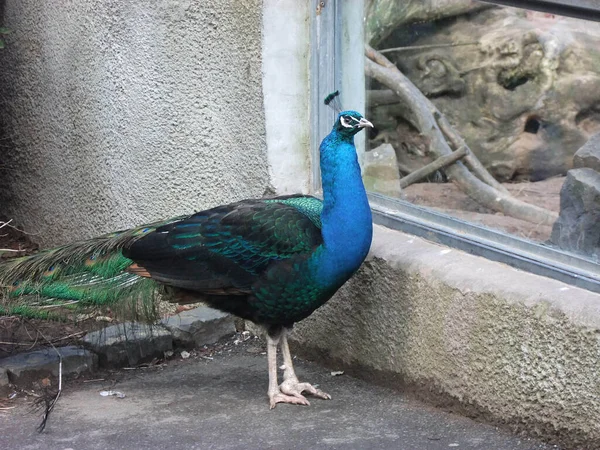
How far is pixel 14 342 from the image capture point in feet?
16.5

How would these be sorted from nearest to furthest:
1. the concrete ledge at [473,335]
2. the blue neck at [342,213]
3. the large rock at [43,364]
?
1. the concrete ledge at [473,335]
2. the blue neck at [342,213]
3. the large rock at [43,364]

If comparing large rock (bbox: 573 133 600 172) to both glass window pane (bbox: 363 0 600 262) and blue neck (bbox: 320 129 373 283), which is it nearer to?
glass window pane (bbox: 363 0 600 262)

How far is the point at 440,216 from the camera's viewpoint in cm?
465

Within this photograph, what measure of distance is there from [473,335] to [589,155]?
2.87ft

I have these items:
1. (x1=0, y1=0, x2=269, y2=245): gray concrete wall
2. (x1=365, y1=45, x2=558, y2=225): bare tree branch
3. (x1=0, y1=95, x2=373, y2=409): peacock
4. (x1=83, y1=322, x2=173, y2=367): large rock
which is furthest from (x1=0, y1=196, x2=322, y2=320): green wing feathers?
(x1=0, y1=0, x2=269, y2=245): gray concrete wall

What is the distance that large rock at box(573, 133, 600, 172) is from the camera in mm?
3855

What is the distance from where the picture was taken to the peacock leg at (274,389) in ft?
14.5

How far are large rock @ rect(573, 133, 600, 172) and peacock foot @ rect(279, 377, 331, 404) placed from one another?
1556 millimetres

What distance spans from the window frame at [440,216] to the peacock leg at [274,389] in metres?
0.88

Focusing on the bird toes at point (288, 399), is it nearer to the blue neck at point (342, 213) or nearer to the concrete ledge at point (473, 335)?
the concrete ledge at point (473, 335)

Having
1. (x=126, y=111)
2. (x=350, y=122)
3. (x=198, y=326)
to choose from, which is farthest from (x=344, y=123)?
(x=126, y=111)

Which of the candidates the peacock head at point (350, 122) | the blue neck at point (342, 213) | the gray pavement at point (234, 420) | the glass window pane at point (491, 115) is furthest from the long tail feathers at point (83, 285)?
the glass window pane at point (491, 115)

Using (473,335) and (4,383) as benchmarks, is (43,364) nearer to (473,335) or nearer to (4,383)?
(4,383)

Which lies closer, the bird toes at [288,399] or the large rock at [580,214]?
the large rock at [580,214]
